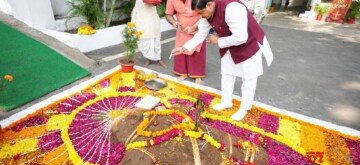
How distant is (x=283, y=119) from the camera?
12.8 ft

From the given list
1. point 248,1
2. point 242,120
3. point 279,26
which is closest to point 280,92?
point 242,120

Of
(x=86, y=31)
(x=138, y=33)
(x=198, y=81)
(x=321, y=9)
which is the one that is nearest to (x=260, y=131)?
(x=198, y=81)

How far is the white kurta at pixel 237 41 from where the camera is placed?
3.09m

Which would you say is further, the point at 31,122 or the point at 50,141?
the point at 31,122

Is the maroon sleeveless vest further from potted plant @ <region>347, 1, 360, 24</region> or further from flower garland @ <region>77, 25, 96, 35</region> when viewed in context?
potted plant @ <region>347, 1, 360, 24</region>

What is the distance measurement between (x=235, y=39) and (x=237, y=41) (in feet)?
0.13

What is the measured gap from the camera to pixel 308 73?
228 inches

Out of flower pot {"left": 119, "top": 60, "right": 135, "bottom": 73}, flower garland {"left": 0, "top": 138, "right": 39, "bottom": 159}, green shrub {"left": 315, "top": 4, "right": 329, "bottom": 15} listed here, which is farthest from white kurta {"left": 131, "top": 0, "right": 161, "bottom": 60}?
green shrub {"left": 315, "top": 4, "right": 329, "bottom": 15}

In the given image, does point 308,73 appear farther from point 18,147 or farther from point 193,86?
point 18,147

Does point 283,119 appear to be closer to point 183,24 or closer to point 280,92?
point 280,92

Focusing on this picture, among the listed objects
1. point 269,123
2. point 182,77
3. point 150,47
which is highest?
point 150,47

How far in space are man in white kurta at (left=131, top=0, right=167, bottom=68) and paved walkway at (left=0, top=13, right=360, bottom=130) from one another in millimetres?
397

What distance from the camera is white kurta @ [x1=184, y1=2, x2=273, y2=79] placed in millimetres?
3092

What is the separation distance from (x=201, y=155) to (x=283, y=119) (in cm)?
201
